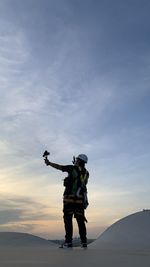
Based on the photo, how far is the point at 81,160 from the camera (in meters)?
8.31

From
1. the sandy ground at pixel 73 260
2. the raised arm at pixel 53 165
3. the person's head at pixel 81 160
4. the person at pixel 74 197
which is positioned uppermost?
the person's head at pixel 81 160

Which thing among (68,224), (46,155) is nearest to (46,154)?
(46,155)

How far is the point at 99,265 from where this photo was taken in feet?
13.2

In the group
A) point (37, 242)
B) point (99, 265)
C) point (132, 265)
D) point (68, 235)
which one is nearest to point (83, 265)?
point (99, 265)

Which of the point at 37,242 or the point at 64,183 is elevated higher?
the point at 64,183

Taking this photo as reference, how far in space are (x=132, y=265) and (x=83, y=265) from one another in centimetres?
48

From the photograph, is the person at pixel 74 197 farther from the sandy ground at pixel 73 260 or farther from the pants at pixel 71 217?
the sandy ground at pixel 73 260

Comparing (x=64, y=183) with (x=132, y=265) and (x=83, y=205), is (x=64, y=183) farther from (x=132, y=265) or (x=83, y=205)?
(x=132, y=265)

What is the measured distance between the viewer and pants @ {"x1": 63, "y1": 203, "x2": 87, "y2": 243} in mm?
8078

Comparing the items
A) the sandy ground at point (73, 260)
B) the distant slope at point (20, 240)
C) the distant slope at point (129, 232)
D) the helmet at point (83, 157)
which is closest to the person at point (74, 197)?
the helmet at point (83, 157)

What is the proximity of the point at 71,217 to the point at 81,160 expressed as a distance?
3.61ft

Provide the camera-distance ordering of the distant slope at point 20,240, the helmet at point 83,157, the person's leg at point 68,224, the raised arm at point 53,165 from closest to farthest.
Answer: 1. the person's leg at point 68,224
2. the raised arm at point 53,165
3. the helmet at point 83,157
4. the distant slope at point 20,240

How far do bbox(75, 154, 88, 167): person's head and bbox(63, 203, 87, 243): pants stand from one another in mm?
779

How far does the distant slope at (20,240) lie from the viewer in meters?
8.96
